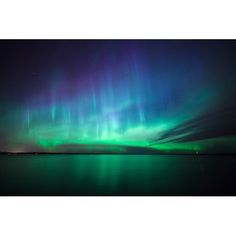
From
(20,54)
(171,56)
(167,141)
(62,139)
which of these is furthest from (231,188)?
(20,54)

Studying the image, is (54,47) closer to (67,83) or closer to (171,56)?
(67,83)

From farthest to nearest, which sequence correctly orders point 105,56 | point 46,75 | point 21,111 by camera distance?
point 21,111 < point 46,75 < point 105,56

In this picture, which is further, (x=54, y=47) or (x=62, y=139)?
(x=62, y=139)

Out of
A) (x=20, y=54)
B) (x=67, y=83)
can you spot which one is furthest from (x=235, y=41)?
(x=20, y=54)

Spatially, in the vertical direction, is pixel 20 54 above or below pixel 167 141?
above

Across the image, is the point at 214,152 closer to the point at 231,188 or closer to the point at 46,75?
the point at 231,188

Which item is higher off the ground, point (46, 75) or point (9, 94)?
point (46, 75)
